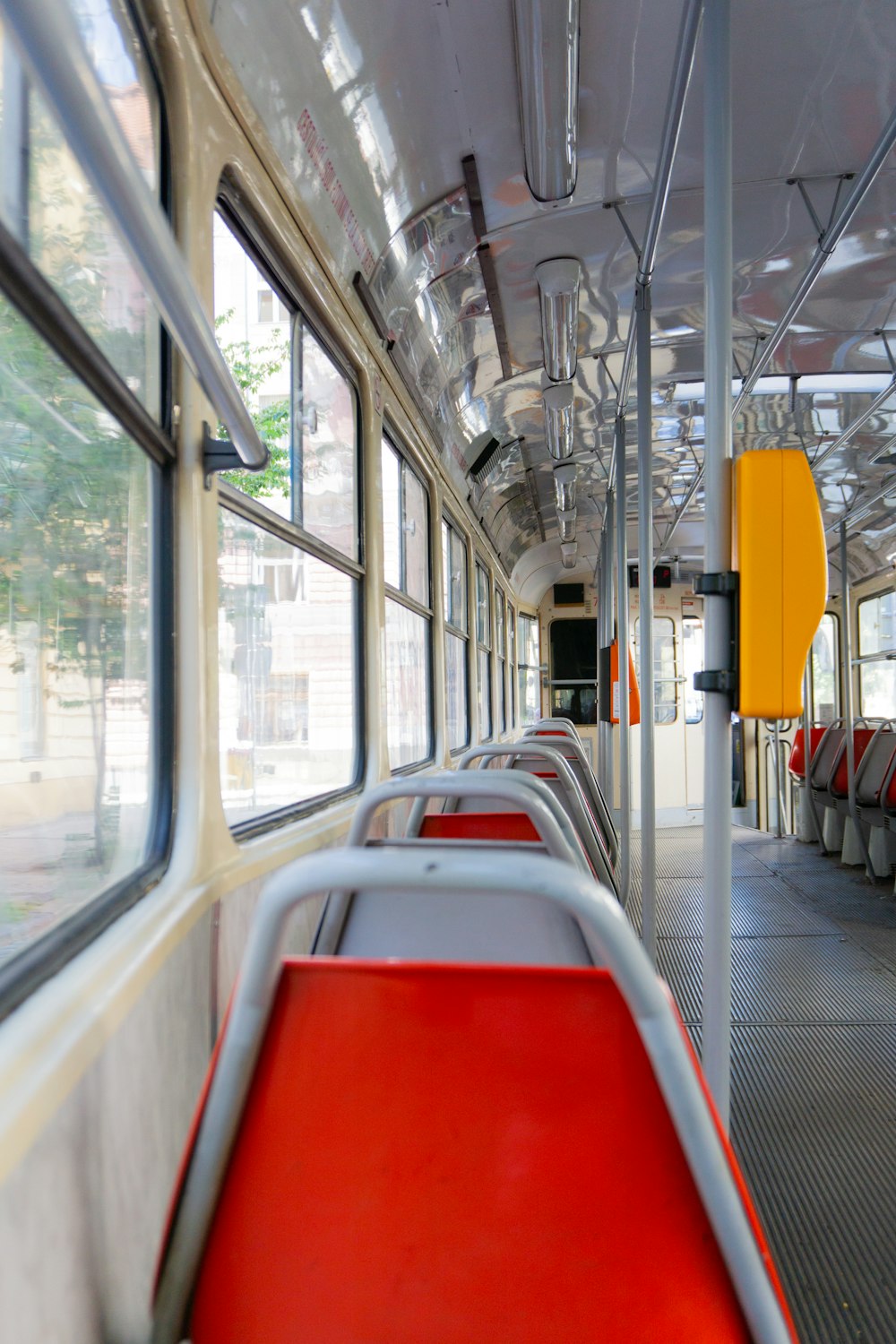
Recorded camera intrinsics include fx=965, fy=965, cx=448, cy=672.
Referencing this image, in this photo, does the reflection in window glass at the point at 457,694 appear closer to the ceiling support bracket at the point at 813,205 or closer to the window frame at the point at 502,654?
the window frame at the point at 502,654

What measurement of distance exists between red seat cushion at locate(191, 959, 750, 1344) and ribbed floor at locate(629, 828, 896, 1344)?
4.29ft

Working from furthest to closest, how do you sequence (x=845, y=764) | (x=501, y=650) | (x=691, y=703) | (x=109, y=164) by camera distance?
(x=691, y=703) → (x=501, y=650) → (x=845, y=764) → (x=109, y=164)

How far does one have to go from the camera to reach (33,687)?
123cm

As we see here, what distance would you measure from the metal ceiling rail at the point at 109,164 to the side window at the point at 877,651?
883cm

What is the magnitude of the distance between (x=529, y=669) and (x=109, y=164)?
12.4 m

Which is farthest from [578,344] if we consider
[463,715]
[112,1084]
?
[112,1084]

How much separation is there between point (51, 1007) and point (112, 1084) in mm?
196

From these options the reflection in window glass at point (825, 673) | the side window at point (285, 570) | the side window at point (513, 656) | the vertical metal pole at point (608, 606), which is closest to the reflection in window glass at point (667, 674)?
the reflection in window glass at point (825, 673)

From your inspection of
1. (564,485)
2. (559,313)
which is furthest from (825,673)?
(559,313)

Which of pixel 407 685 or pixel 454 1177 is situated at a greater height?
pixel 407 685

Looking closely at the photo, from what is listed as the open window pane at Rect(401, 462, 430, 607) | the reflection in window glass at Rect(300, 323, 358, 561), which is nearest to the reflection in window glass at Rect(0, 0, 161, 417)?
the reflection in window glass at Rect(300, 323, 358, 561)

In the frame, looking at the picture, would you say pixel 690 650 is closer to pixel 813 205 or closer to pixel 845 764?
pixel 845 764

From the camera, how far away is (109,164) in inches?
31.5

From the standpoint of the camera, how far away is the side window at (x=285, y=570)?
6.93 feet
